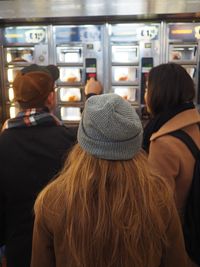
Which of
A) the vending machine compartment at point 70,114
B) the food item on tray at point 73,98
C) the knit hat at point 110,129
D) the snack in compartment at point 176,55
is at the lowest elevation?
the vending machine compartment at point 70,114

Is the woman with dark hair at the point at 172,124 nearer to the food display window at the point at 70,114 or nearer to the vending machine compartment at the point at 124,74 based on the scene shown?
the vending machine compartment at the point at 124,74

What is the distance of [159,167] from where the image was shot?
1626 mm

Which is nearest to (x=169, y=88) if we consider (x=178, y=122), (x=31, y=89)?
(x=178, y=122)

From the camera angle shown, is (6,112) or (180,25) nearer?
(180,25)

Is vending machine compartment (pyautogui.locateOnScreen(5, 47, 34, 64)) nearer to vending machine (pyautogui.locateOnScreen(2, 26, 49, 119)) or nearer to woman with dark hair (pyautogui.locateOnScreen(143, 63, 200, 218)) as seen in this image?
vending machine (pyautogui.locateOnScreen(2, 26, 49, 119))

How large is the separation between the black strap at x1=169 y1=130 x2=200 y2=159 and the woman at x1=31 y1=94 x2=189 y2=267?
0.66 m

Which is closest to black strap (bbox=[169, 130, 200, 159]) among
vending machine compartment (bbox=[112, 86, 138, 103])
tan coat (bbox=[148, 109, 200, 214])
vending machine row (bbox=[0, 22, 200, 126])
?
tan coat (bbox=[148, 109, 200, 214])

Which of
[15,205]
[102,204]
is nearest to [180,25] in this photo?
[15,205]

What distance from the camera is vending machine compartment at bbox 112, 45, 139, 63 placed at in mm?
4922

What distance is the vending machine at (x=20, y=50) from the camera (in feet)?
16.3

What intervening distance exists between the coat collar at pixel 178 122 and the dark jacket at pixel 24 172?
0.46m

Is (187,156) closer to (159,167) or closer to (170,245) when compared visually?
(159,167)

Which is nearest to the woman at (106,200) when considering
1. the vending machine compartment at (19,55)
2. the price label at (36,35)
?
the price label at (36,35)

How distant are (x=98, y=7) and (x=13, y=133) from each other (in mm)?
3150
